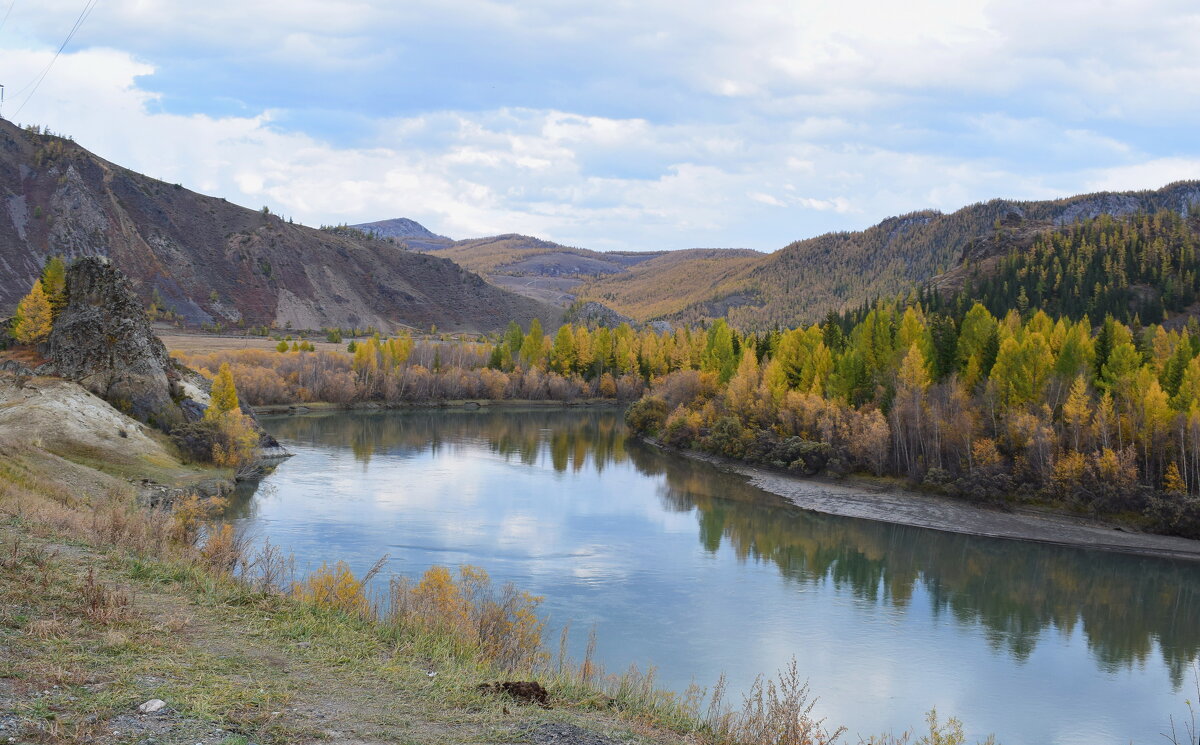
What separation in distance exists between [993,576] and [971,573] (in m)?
0.76

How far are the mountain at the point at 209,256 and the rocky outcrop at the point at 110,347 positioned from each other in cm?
7283

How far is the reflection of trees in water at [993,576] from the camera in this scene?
87.2ft

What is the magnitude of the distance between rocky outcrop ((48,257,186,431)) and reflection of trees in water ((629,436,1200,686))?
1013 inches

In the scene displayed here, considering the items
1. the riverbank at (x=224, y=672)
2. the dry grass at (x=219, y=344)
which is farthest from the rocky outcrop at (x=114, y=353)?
the dry grass at (x=219, y=344)

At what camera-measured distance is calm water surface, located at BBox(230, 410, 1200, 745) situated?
2059 cm

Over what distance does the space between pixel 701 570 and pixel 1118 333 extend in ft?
105

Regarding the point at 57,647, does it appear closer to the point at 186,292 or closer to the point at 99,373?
the point at 99,373

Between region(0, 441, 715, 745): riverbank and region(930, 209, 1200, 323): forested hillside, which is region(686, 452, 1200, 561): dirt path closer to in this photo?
region(0, 441, 715, 745): riverbank

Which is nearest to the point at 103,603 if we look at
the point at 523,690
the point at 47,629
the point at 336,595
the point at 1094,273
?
the point at 47,629

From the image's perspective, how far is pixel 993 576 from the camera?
32812 mm

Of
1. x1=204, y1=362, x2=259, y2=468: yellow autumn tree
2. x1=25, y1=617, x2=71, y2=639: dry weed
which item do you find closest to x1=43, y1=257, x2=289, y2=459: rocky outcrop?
x1=204, y1=362, x2=259, y2=468: yellow autumn tree

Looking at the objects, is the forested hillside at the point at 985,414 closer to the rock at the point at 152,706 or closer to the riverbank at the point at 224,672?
the riverbank at the point at 224,672

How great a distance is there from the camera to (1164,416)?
4041cm

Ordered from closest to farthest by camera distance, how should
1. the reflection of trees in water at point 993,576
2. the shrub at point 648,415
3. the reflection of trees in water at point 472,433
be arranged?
1. the reflection of trees in water at point 993,576
2. the reflection of trees in water at point 472,433
3. the shrub at point 648,415
